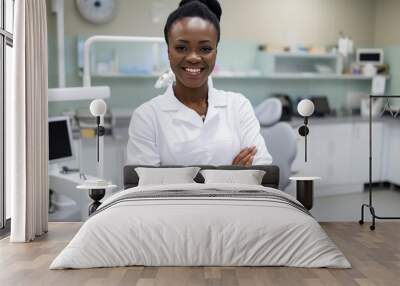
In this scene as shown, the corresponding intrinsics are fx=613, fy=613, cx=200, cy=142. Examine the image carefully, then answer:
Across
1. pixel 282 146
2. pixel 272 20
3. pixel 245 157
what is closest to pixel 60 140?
pixel 245 157

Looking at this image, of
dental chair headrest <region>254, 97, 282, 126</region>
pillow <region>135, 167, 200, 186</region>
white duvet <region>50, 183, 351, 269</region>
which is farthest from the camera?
dental chair headrest <region>254, 97, 282, 126</region>

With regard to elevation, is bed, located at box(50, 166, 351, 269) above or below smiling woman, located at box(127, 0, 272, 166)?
below

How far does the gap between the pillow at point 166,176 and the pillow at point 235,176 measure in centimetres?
15

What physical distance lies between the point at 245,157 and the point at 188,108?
639 millimetres

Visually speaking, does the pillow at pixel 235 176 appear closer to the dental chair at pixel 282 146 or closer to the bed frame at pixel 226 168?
the bed frame at pixel 226 168

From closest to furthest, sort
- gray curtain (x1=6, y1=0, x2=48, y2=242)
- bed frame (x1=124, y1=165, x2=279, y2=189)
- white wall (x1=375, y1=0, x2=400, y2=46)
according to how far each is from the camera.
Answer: gray curtain (x1=6, y1=0, x2=48, y2=242)
bed frame (x1=124, y1=165, x2=279, y2=189)
white wall (x1=375, y1=0, x2=400, y2=46)

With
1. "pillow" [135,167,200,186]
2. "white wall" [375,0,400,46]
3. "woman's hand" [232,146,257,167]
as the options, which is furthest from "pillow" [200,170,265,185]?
"white wall" [375,0,400,46]

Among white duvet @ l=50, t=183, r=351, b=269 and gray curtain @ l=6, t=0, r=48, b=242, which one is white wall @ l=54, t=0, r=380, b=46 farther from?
white duvet @ l=50, t=183, r=351, b=269

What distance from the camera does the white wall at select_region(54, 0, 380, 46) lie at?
22.4 feet

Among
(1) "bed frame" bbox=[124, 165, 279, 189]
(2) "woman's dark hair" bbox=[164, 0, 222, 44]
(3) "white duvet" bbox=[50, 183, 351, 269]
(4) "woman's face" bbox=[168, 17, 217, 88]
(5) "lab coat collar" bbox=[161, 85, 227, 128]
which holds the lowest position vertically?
(3) "white duvet" bbox=[50, 183, 351, 269]

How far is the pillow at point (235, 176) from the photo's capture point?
4770mm

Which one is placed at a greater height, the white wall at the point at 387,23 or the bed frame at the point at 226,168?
the white wall at the point at 387,23

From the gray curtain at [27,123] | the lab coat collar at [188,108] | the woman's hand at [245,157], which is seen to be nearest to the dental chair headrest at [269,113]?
the woman's hand at [245,157]

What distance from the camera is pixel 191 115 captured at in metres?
5.14
